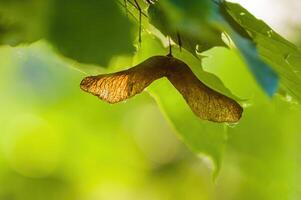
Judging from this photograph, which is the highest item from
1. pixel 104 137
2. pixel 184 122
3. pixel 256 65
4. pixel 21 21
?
pixel 256 65

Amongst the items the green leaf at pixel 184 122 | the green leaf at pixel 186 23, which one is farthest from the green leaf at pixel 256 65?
the green leaf at pixel 184 122

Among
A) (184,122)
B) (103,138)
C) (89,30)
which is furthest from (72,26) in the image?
(103,138)

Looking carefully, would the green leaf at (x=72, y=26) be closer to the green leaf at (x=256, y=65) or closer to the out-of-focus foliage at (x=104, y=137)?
the out-of-focus foliage at (x=104, y=137)

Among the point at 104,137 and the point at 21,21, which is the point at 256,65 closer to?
the point at 21,21

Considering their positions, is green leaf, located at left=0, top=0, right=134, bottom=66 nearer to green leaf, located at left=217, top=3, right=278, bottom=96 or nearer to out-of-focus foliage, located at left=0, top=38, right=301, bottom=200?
out-of-focus foliage, located at left=0, top=38, right=301, bottom=200

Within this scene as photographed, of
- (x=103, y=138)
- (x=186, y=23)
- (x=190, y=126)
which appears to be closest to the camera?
(x=186, y=23)

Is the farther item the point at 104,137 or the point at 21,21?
the point at 104,137

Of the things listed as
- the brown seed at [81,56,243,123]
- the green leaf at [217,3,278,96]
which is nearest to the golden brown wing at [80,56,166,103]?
the brown seed at [81,56,243,123]
